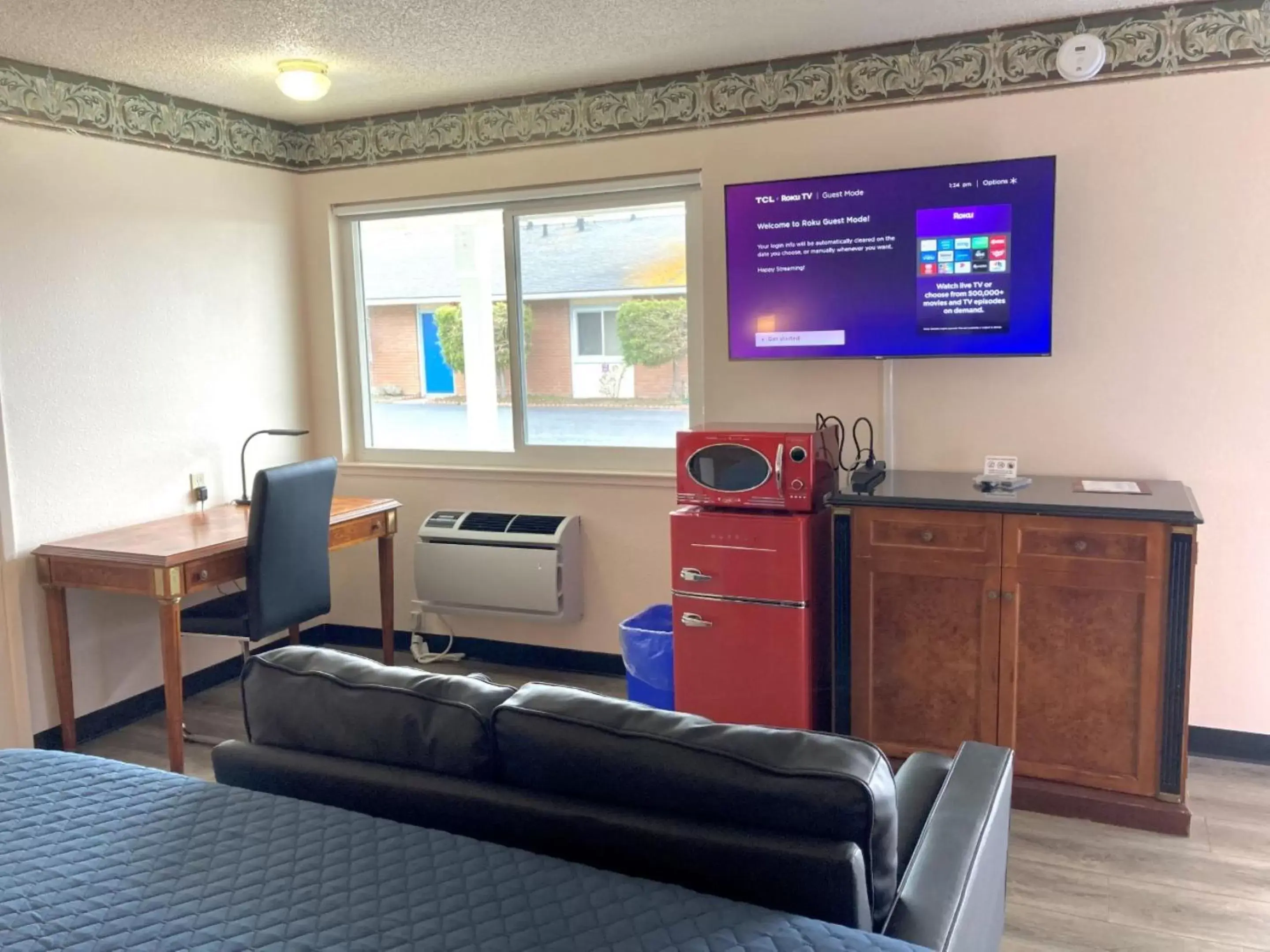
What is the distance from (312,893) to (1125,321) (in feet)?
9.74

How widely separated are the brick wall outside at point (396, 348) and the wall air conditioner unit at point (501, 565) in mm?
678

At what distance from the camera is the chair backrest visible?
332cm

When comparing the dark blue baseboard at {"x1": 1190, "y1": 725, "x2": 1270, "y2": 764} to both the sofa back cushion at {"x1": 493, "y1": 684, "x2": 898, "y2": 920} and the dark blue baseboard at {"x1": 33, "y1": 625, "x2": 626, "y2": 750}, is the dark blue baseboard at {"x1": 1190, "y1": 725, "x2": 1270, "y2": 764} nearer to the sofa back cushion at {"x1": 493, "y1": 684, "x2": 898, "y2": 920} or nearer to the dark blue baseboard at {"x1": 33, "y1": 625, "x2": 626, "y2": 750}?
the dark blue baseboard at {"x1": 33, "y1": 625, "x2": 626, "y2": 750}

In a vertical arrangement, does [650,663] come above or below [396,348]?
below

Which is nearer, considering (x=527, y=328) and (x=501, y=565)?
(x=501, y=565)

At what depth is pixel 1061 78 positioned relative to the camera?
3.16 meters

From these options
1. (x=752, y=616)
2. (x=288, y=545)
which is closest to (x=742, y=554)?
(x=752, y=616)

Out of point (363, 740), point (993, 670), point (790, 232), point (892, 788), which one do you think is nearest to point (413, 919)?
point (363, 740)

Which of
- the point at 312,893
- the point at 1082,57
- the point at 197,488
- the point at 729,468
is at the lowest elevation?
the point at 312,893

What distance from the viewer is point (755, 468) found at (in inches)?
127

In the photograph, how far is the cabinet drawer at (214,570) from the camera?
3.22m

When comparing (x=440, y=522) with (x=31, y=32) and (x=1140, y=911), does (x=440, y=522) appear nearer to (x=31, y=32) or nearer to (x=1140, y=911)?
(x=31, y=32)

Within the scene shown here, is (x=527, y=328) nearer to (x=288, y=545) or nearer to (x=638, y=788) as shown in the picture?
(x=288, y=545)

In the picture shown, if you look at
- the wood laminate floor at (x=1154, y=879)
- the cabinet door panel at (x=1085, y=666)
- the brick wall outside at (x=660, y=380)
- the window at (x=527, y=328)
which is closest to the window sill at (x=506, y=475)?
the window at (x=527, y=328)
